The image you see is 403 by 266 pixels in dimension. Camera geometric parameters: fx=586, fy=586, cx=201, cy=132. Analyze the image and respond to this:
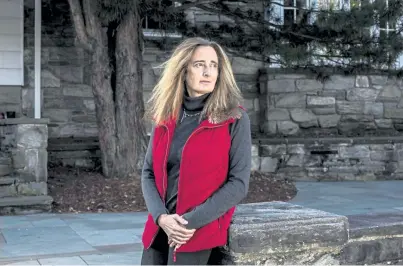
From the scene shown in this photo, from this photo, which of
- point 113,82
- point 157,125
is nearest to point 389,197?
point 113,82

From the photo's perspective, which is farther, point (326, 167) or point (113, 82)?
point (326, 167)

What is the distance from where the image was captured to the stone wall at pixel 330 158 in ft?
36.2

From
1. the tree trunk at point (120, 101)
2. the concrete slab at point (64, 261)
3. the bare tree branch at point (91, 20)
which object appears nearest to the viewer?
the concrete slab at point (64, 261)

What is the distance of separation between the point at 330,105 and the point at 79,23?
5792 mm

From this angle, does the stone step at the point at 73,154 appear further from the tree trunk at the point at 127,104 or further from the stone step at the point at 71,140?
the tree trunk at the point at 127,104

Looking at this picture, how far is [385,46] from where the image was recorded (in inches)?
342

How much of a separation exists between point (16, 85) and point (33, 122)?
9.82ft

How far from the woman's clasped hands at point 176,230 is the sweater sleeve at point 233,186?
0.07ft

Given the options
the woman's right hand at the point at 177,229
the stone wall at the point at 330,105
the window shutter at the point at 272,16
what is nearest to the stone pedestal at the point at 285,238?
the woman's right hand at the point at 177,229

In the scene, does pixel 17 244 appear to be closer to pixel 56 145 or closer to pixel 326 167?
pixel 56 145

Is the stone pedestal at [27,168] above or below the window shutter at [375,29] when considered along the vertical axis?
below

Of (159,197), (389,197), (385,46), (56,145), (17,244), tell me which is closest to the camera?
(159,197)

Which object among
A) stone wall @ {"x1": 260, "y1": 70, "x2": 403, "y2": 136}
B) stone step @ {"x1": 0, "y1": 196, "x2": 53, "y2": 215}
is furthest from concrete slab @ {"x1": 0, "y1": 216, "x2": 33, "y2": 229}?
stone wall @ {"x1": 260, "y1": 70, "x2": 403, "y2": 136}

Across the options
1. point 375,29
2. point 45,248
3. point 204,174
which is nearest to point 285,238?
point 204,174
